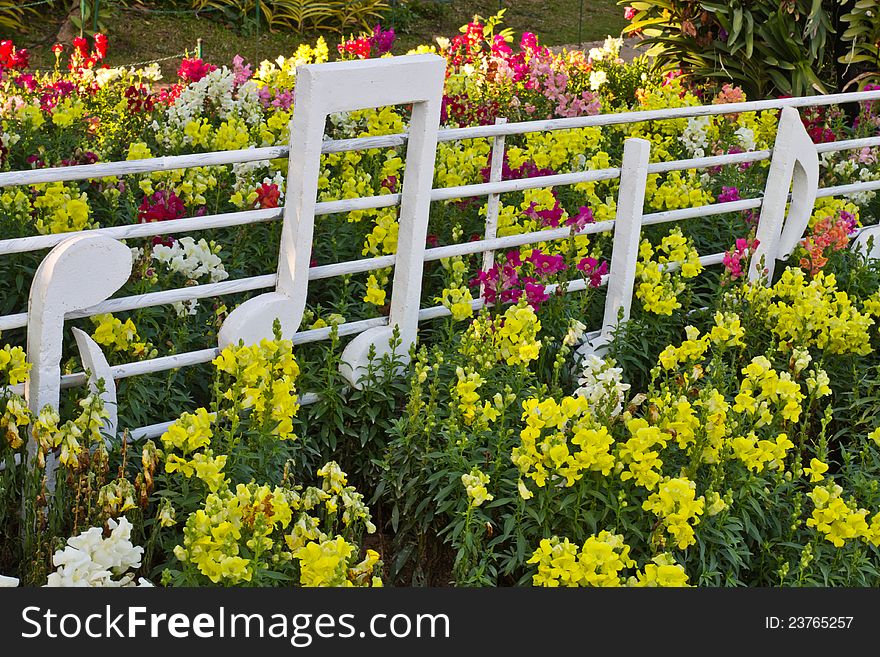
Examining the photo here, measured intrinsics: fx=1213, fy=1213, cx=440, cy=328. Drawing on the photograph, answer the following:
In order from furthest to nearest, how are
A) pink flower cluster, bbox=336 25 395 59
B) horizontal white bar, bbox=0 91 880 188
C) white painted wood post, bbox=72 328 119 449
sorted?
pink flower cluster, bbox=336 25 395 59
white painted wood post, bbox=72 328 119 449
horizontal white bar, bbox=0 91 880 188

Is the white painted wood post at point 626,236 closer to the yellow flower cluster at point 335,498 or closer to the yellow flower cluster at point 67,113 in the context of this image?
the yellow flower cluster at point 335,498

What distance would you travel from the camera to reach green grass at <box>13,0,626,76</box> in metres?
13.0

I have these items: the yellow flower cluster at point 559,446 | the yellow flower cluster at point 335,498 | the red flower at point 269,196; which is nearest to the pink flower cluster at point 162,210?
the red flower at point 269,196

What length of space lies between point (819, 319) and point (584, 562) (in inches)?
73.8

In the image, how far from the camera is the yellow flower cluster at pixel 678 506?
3.11 metres

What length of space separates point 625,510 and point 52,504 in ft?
5.11

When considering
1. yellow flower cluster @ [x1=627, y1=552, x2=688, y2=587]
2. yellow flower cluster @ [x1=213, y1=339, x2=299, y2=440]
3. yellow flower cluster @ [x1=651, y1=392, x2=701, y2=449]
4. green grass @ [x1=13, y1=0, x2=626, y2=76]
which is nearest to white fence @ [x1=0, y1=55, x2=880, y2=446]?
yellow flower cluster @ [x1=213, y1=339, x2=299, y2=440]

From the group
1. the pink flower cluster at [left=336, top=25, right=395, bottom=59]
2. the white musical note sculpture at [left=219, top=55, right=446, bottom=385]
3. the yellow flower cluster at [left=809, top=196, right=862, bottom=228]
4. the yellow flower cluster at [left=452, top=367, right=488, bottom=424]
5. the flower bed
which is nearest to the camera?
the flower bed

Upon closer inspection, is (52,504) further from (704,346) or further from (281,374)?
(704,346)

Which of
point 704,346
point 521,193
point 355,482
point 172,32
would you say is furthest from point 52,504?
point 172,32

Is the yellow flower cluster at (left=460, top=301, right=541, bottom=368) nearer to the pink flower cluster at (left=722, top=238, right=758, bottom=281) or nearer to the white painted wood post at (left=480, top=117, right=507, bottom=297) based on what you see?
the white painted wood post at (left=480, top=117, right=507, bottom=297)

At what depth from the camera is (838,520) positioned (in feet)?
10.7

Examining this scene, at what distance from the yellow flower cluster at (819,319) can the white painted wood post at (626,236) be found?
0.55 m

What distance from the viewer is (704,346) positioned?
3.85m
